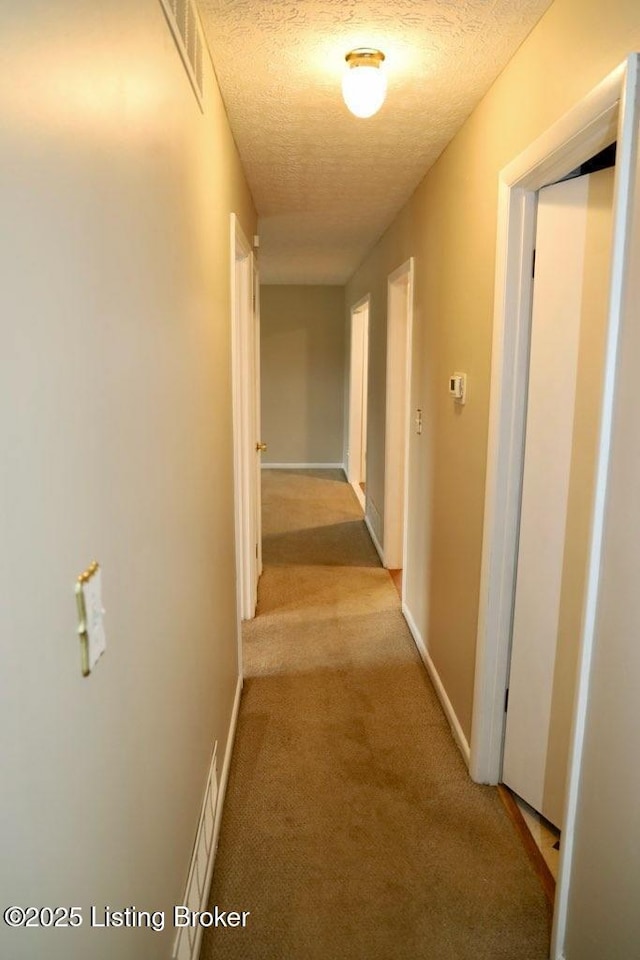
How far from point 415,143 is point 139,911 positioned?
2.68 m

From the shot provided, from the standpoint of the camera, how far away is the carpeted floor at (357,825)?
165 centimetres

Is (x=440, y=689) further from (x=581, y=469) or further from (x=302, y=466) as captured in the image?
(x=302, y=466)

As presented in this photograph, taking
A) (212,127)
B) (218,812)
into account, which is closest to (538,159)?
(212,127)

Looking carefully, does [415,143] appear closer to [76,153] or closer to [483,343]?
[483,343]

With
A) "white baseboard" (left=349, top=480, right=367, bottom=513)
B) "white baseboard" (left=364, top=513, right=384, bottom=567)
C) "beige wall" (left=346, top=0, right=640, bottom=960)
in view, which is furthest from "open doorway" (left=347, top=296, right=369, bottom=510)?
"beige wall" (left=346, top=0, right=640, bottom=960)

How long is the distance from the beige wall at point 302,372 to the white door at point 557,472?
6116mm

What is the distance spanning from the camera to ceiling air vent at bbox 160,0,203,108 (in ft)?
4.23

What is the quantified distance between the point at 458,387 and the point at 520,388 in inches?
18.4

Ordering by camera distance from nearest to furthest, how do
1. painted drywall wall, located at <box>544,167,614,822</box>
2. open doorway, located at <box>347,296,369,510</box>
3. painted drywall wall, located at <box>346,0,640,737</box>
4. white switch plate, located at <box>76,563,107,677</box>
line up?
1. white switch plate, located at <box>76,563,107,677</box>
2. painted drywall wall, located at <box>346,0,640,737</box>
3. painted drywall wall, located at <box>544,167,614,822</box>
4. open doorway, located at <box>347,296,369,510</box>

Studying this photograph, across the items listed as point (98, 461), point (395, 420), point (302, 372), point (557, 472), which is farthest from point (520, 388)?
point (302, 372)

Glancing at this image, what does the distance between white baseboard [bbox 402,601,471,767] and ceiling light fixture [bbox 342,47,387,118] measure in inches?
86.6

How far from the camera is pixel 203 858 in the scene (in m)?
1.70

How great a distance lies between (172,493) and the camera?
1.38 m

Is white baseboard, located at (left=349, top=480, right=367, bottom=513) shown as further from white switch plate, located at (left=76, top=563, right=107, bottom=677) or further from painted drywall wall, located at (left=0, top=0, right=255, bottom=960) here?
white switch plate, located at (left=76, top=563, right=107, bottom=677)
